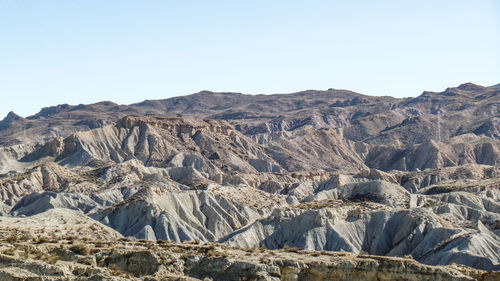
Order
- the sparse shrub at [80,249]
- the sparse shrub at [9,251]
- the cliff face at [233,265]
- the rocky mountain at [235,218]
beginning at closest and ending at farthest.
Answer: the sparse shrub at [9,251] → the cliff face at [233,265] → the rocky mountain at [235,218] → the sparse shrub at [80,249]

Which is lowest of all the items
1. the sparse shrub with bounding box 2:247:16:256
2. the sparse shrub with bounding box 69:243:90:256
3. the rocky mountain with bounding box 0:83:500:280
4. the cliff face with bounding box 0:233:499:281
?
the rocky mountain with bounding box 0:83:500:280

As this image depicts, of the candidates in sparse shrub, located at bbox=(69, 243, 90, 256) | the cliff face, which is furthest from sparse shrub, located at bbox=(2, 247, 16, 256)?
sparse shrub, located at bbox=(69, 243, 90, 256)

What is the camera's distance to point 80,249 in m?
33.4

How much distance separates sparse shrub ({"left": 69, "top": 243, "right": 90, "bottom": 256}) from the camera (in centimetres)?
3325

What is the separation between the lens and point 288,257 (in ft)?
114

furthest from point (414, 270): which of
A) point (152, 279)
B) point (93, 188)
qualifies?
point (93, 188)

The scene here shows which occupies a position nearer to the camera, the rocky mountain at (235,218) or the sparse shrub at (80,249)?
the rocky mountain at (235,218)

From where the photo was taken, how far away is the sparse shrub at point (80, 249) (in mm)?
33250

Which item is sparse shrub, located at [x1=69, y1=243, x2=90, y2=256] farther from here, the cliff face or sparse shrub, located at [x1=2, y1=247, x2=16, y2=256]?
sparse shrub, located at [x1=2, y1=247, x2=16, y2=256]


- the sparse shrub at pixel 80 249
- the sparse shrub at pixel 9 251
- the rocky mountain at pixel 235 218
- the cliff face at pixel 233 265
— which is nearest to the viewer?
the sparse shrub at pixel 9 251

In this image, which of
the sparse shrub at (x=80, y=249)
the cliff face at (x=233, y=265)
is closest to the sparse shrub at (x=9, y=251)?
the cliff face at (x=233, y=265)

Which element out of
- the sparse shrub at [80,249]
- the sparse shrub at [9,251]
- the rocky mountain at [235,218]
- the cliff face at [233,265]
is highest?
Result: the sparse shrub at [9,251]

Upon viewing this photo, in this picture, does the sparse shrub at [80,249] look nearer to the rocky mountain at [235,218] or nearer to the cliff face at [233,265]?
the cliff face at [233,265]

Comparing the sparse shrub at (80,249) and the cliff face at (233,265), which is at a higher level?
the sparse shrub at (80,249)
